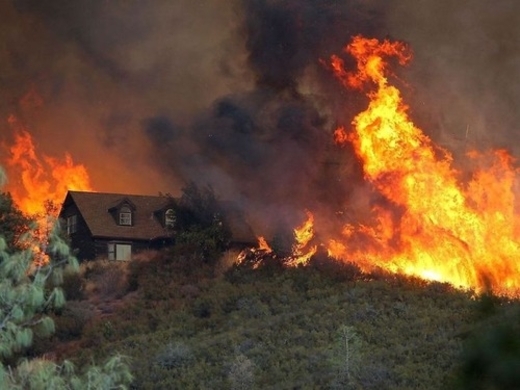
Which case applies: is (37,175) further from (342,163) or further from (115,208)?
(342,163)

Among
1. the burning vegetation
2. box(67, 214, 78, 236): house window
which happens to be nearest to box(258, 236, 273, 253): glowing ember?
the burning vegetation

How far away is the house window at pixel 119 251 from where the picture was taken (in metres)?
56.3

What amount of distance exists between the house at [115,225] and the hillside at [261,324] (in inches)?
188

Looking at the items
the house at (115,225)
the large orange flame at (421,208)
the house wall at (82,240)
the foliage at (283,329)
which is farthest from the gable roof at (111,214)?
the large orange flame at (421,208)

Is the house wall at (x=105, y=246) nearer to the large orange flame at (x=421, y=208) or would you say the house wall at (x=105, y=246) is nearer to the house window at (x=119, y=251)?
the house window at (x=119, y=251)

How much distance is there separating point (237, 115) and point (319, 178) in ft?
16.1

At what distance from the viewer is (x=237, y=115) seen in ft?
173

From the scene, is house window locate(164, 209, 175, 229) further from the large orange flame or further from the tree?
the tree

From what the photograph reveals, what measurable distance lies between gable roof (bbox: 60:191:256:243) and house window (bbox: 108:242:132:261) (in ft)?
1.33

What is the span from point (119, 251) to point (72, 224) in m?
3.26

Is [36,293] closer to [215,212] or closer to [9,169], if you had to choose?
[215,212]

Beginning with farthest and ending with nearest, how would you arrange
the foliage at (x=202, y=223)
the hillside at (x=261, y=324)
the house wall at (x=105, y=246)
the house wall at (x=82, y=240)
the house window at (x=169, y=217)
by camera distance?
the house wall at (x=82, y=240)
the house wall at (x=105, y=246)
the house window at (x=169, y=217)
the foliage at (x=202, y=223)
the hillside at (x=261, y=324)

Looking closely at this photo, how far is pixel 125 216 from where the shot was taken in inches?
2279

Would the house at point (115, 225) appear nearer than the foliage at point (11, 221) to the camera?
No
